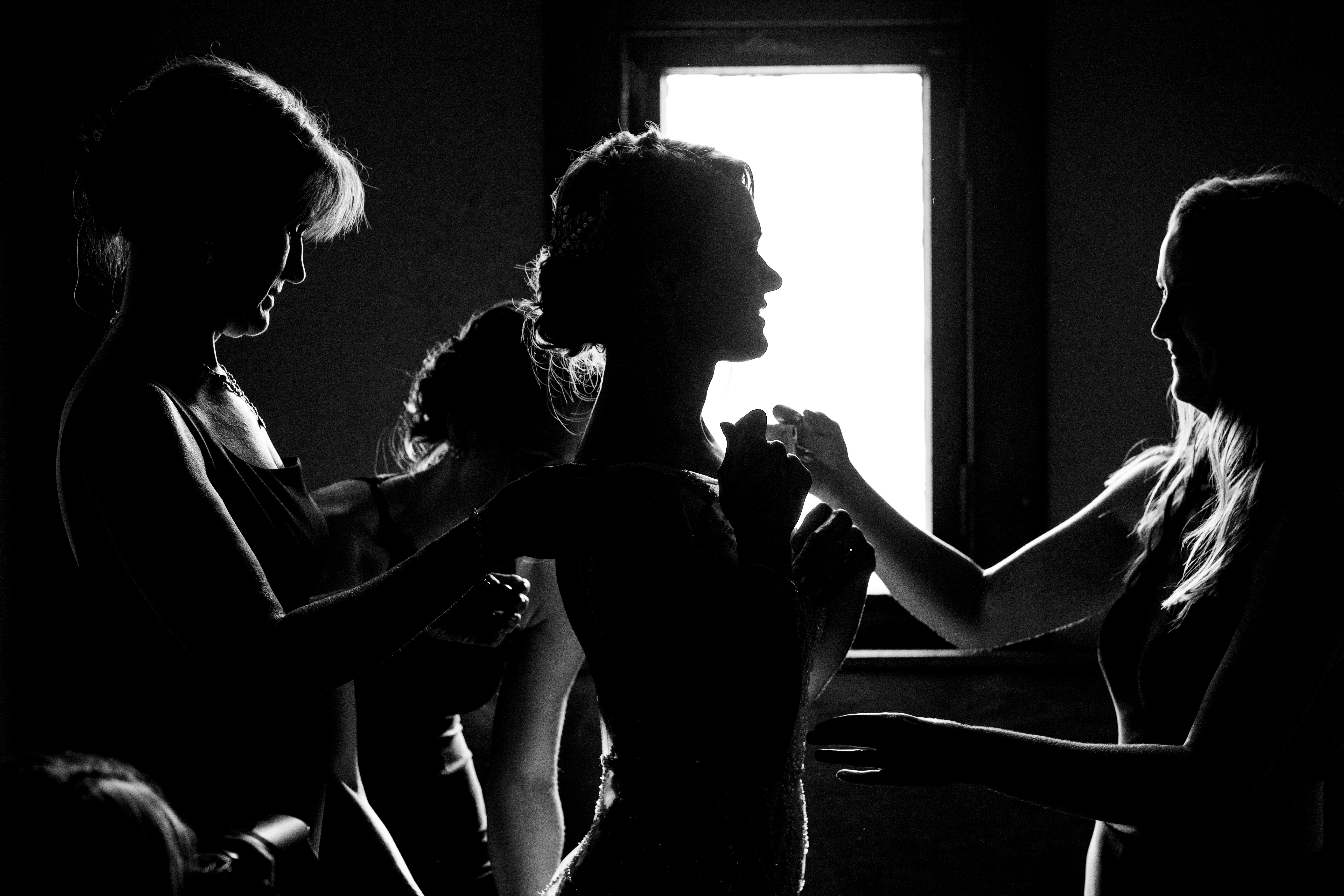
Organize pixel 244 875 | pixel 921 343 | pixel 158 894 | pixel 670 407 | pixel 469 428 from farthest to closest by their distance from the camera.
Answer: pixel 921 343
pixel 469 428
pixel 670 407
pixel 244 875
pixel 158 894

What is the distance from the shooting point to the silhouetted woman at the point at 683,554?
0.98 meters

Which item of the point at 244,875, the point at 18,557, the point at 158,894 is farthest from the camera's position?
the point at 18,557

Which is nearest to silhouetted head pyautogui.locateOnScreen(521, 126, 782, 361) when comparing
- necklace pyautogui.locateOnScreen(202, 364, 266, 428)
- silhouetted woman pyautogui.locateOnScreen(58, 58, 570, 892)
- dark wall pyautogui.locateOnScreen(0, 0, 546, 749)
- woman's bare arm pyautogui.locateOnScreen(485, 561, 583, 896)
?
silhouetted woman pyautogui.locateOnScreen(58, 58, 570, 892)

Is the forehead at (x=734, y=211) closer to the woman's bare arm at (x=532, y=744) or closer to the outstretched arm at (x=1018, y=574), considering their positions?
the outstretched arm at (x=1018, y=574)

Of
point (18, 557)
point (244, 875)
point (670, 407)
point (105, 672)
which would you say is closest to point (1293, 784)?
point (670, 407)

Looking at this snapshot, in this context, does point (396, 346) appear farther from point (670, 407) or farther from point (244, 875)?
point (244, 875)

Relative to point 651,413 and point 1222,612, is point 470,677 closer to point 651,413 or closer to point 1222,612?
point 651,413

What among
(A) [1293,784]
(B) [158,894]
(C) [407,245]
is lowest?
(A) [1293,784]

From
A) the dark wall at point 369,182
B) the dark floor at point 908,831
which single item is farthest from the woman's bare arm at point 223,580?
the dark wall at point 369,182

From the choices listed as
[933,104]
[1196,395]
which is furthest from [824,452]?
[933,104]

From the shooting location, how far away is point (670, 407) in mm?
1178

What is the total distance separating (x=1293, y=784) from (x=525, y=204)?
185 cm

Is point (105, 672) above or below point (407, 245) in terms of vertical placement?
below

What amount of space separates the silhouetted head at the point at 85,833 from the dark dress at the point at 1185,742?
0.99 meters
